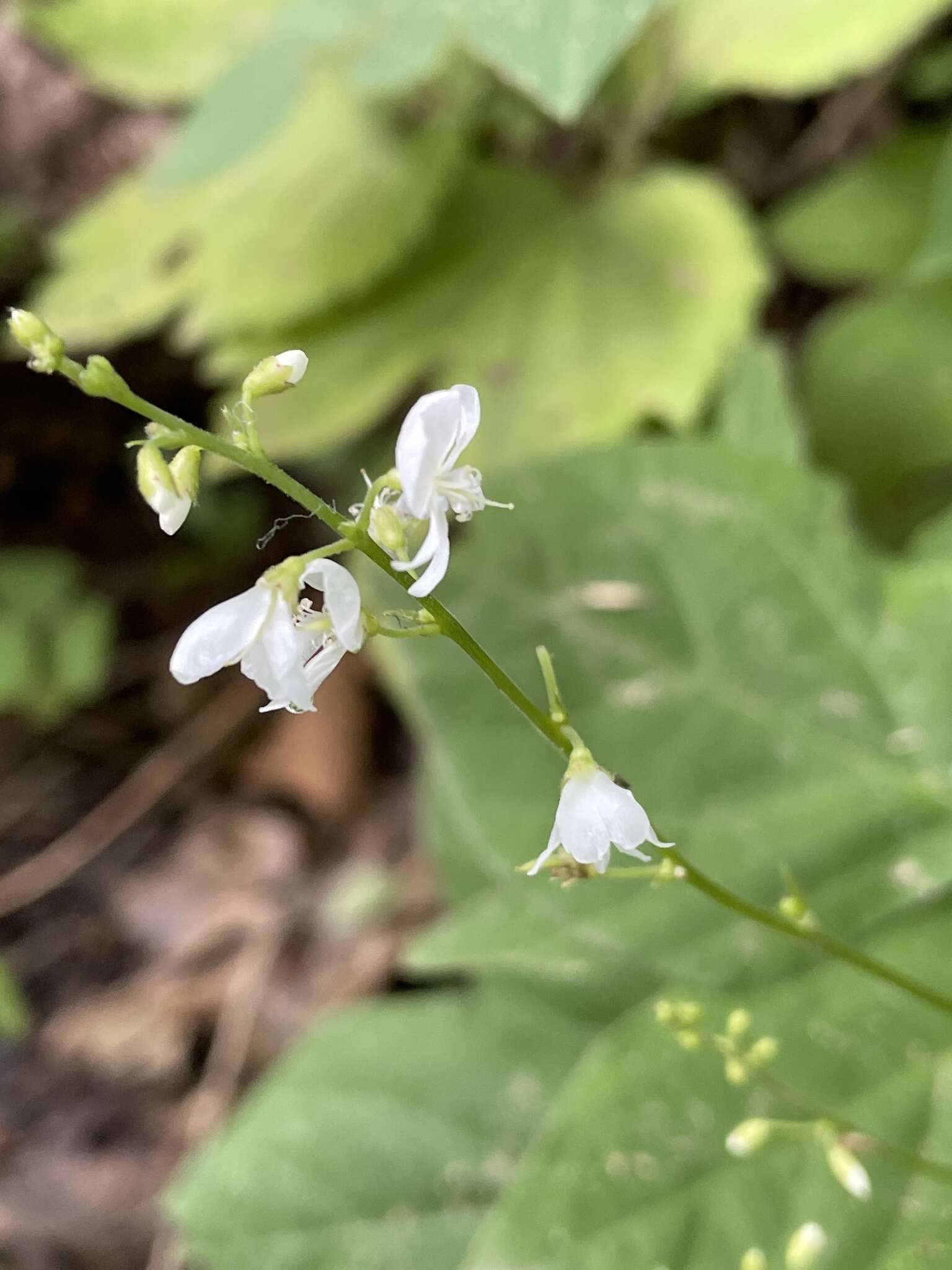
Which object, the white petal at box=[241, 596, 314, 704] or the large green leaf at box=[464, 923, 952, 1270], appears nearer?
the white petal at box=[241, 596, 314, 704]

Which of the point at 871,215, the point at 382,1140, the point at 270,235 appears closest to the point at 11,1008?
the point at 382,1140

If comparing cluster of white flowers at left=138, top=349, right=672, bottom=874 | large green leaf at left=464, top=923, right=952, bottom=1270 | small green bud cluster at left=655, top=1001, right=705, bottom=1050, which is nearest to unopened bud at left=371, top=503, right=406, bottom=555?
cluster of white flowers at left=138, top=349, right=672, bottom=874

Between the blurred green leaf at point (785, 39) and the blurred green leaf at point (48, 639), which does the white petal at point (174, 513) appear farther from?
the blurred green leaf at point (48, 639)

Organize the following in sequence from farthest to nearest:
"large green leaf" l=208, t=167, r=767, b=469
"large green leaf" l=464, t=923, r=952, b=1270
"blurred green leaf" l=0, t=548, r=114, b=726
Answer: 1. "blurred green leaf" l=0, t=548, r=114, b=726
2. "large green leaf" l=208, t=167, r=767, b=469
3. "large green leaf" l=464, t=923, r=952, b=1270

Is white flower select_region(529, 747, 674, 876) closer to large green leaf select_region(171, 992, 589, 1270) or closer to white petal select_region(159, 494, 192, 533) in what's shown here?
white petal select_region(159, 494, 192, 533)

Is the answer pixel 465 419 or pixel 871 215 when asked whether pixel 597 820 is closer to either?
pixel 465 419

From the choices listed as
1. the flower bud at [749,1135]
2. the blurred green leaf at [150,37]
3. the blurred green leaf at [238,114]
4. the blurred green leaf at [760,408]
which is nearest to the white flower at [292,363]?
the flower bud at [749,1135]

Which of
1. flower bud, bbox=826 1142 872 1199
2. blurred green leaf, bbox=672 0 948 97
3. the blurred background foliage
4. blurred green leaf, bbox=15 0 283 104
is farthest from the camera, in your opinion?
blurred green leaf, bbox=15 0 283 104
